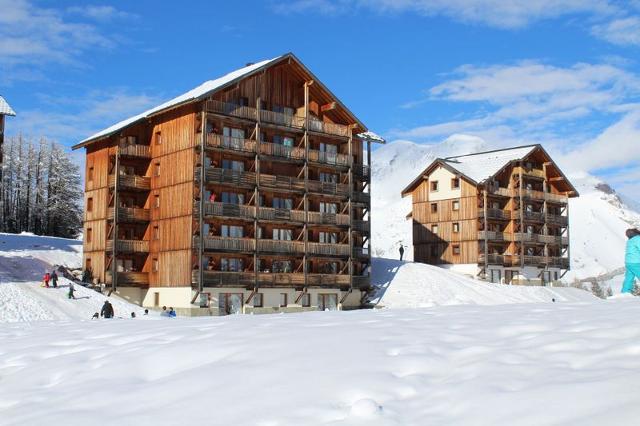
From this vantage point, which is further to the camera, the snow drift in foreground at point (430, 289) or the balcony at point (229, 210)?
the snow drift in foreground at point (430, 289)

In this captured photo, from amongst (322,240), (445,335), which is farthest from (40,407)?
(322,240)

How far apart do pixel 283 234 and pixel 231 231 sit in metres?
4.10

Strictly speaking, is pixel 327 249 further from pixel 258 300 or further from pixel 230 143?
pixel 230 143

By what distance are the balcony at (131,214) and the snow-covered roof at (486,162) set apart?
31.8 m

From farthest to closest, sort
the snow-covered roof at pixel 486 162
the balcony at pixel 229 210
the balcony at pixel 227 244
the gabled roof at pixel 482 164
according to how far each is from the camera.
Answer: the snow-covered roof at pixel 486 162
the gabled roof at pixel 482 164
the balcony at pixel 229 210
the balcony at pixel 227 244

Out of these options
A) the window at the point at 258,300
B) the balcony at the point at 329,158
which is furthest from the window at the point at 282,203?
the window at the point at 258,300

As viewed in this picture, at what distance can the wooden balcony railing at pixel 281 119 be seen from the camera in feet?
182

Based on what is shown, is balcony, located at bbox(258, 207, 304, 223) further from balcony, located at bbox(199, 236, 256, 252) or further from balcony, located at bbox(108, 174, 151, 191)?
balcony, located at bbox(108, 174, 151, 191)

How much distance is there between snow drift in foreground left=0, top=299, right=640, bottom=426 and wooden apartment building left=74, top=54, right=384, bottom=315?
40.1m

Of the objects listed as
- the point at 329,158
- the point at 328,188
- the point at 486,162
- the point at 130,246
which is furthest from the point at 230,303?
the point at 486,162

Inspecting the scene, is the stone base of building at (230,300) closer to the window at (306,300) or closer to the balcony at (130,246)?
the window at (306,300)

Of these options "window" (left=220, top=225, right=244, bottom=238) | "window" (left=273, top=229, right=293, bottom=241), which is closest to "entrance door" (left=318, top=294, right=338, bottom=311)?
"window" (left=273, top=229, right=293, bottom=241)

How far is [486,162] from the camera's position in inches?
3059

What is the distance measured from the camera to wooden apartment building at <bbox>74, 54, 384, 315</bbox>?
52625mm
